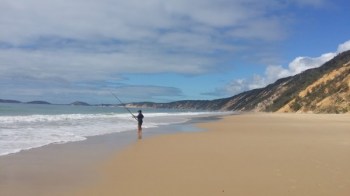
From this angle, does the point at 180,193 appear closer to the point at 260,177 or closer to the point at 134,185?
the point at 134,185

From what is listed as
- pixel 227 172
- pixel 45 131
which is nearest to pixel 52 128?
pixel 45 131

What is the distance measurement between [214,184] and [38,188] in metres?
3.04

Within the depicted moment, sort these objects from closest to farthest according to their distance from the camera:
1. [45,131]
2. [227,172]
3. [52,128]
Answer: [227,172] → [45,131] → [52,128]

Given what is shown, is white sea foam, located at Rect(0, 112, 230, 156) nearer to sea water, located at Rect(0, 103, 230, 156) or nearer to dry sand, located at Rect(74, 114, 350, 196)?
sea water, located at Rect(0, 103, 230, 156)

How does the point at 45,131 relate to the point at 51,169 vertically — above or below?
above

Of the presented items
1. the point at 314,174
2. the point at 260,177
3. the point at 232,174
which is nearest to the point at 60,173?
the point at 232,174

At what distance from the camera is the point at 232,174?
8.27m

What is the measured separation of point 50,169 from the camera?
8.86 meters

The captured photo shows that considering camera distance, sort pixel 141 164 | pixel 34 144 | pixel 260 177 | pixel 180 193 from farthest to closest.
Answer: pixel 34 144 → pixel 141 164 → pixel 260 177 → pixel 180 193

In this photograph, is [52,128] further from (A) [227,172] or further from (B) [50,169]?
(A) [227,172]

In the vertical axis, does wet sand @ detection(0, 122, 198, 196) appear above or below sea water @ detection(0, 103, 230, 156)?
below

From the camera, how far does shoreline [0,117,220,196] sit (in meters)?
6.95

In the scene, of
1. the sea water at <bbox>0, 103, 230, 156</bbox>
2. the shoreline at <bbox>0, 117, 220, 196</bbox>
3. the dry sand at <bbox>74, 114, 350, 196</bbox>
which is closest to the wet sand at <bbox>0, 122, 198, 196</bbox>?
the shoreline at <bbox>0, 117, 220, 196</bbox>

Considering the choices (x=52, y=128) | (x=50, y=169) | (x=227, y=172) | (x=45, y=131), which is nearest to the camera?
(x=227, y=172)
